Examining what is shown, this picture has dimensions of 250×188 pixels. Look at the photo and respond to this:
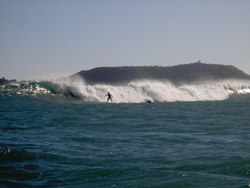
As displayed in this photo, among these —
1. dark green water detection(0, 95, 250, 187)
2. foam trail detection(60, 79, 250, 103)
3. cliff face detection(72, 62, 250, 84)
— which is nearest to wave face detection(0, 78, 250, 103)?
foam trail detection(60, 79, 250, 103)

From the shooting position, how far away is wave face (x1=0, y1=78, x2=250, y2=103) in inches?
1526

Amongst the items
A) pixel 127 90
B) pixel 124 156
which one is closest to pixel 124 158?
pixel 124 156

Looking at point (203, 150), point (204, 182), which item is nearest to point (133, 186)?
point (204, 182)

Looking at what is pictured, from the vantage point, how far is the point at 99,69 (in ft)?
184

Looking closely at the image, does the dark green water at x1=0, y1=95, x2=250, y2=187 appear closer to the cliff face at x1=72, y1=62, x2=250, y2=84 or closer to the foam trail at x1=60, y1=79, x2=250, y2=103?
the foam trail at x1=60, y1=79, x2=250, y2=103

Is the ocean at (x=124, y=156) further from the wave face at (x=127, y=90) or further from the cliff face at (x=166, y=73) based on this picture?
the cliff face at (x=166, y=73)

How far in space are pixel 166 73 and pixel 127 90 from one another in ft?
52.0

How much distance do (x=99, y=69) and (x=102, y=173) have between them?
165 ft

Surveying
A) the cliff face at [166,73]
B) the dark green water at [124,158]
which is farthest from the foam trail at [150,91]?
the dark green water at [124,158]

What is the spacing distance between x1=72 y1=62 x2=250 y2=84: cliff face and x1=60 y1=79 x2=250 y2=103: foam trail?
1.97 m

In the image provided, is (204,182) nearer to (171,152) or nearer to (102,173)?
(102,173)

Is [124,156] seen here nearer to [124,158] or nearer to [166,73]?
[124,158]

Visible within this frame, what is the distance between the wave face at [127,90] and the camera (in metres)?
38.8

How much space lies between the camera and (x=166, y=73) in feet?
198
